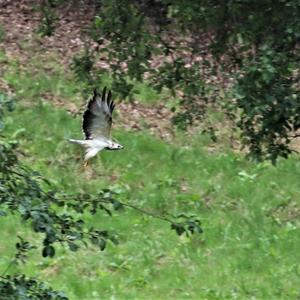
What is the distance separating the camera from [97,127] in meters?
4.36

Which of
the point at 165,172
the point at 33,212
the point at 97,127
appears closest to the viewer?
the point at 33,212

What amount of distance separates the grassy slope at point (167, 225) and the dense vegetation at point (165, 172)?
0.06 ft

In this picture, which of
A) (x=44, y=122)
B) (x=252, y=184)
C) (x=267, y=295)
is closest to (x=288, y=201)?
(x=252, y=184)

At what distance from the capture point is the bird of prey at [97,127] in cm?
435

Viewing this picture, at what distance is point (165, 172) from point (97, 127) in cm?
639

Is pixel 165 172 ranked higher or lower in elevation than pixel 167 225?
higher

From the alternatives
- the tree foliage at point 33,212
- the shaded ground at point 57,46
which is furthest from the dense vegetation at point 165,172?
the shaded ground at point 57,46

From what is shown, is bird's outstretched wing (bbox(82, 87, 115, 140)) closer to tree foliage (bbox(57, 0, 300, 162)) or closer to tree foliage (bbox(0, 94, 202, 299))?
tree foliage (bbox(0, 94, 202, 299))

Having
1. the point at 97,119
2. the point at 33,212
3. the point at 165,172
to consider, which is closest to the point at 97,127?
the point at 97,119

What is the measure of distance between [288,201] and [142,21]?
13.9 feet

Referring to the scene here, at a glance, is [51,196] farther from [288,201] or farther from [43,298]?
[288,201]

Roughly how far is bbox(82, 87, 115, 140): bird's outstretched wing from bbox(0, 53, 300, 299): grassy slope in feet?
12.7

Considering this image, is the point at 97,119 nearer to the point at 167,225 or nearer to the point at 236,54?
the point at 236,54

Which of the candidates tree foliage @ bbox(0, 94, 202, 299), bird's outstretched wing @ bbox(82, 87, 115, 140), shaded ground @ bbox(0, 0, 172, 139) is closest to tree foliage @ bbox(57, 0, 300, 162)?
bird's outstretched wing @ bbox(82, 87, 115, 140)
